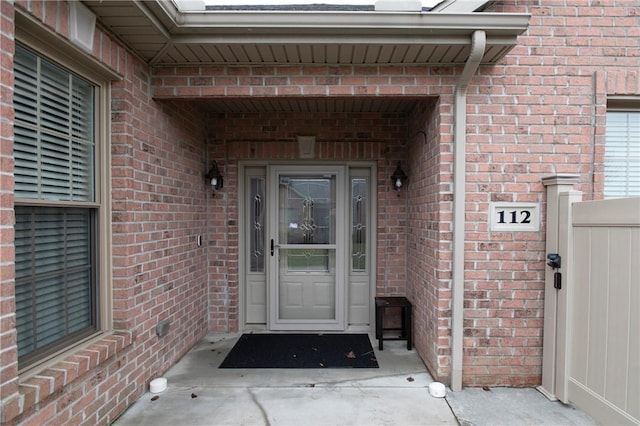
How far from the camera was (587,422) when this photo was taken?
2.35m

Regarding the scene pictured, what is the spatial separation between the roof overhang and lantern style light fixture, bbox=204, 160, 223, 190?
1392mm

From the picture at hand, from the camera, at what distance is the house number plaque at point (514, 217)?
2773 millimetres

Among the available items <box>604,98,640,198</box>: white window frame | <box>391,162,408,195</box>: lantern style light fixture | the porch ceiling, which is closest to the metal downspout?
the porch ceiling

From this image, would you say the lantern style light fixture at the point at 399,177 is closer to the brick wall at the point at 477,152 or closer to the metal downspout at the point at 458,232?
the brick wall at the point at 477,152

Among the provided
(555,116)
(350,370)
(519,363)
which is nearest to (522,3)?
(555,116)

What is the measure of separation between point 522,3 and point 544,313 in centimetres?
250

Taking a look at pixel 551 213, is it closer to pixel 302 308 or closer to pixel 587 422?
pixel 587 422

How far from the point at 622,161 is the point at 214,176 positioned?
3883 mm

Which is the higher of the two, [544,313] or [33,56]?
[33,56]

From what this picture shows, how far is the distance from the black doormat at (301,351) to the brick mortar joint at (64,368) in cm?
105

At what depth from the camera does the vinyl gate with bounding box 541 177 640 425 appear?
2.04 metres

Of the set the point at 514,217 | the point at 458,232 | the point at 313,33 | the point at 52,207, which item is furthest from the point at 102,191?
the point at 514,217

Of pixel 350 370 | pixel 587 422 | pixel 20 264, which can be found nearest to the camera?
pixel 20 264

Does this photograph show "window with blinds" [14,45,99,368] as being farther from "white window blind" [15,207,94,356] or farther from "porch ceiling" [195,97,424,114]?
"porch ceiling" [195,97,424,114]
